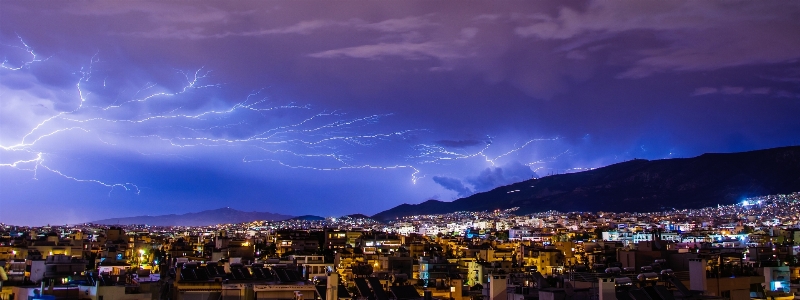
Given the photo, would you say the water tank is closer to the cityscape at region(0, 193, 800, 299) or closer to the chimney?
the cityscape at region(0, 193, 800, 299)

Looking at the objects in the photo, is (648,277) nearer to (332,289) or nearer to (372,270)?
(332,289)

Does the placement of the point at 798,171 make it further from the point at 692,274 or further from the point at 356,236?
the point at 692,274

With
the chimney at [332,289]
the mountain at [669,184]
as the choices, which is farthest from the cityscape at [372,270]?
the mountain at [669,184]

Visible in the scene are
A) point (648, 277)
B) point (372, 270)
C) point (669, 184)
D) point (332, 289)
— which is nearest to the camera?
point (332, 289)

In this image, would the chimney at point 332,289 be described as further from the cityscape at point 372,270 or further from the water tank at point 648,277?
the water tank at point 648,277

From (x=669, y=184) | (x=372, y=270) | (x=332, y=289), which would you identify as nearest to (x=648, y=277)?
(x=332, y=289)

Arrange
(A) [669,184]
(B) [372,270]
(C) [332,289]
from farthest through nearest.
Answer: (A) [669,184]
(B) [372,270]
(C) [332,289]

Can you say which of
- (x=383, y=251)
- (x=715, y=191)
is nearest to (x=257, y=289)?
(x=383, y=251)

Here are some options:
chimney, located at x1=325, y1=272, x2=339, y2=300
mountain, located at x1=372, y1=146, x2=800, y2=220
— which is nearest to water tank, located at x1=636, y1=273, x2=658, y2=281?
chimney, located at x1=325, y1=272, x2=339, y2=300
